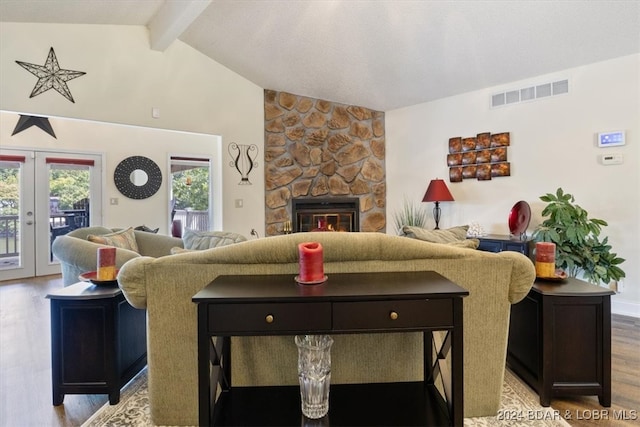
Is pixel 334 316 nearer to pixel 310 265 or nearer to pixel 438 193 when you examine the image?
pixel 310 265

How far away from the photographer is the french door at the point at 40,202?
5.34 meters

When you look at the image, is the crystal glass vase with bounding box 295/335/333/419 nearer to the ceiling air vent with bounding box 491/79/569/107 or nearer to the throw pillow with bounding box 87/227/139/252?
the throw pillow with bounding box 87/227/139/252

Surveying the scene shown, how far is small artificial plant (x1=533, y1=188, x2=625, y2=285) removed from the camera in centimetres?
319

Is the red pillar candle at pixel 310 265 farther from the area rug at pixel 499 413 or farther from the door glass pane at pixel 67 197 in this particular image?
the door glass pane at pixel 67 197

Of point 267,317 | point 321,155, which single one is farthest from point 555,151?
point 267,317

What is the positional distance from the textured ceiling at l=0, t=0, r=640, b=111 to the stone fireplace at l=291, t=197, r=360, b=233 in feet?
5.63

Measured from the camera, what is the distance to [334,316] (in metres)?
1.25

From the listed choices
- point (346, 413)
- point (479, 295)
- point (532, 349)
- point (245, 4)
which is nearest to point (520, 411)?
point (532, 349)

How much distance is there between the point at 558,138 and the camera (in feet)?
12.8

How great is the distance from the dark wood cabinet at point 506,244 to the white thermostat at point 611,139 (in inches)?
47.5

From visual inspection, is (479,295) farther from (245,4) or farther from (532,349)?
(245,4)

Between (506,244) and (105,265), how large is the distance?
3.55 m

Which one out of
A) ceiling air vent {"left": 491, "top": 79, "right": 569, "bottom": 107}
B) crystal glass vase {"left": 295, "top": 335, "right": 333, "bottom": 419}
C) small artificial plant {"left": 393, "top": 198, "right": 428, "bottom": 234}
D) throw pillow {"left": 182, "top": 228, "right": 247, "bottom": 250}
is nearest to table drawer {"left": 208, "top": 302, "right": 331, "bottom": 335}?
crystal glass vase {"left": 295, "top": 335, "right": 333, "bottom": 419}

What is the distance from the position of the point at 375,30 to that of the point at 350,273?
→ 3045 mm
